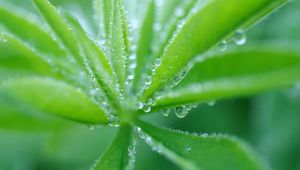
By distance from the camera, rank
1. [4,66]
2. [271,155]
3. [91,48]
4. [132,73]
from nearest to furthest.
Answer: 1. [91,48]
2. [132,73]
3. [4,66]
4. [271,155]

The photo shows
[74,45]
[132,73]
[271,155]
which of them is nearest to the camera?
[74,45]

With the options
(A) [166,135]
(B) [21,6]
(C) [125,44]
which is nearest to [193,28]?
(C) [125,44]

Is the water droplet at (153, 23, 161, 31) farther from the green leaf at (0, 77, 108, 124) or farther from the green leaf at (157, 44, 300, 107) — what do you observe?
the green leaf at (0, 77, 108, 124)

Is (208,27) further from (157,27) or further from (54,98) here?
(54,98)

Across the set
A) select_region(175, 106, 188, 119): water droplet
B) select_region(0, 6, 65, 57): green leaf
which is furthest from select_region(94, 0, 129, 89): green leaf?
select_region(0, 6, 65, 57): green leaf

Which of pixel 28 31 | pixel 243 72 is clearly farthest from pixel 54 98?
pixel 243 72

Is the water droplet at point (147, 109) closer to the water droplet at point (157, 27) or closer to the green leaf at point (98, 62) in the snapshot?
the green leaf at point (98, 62)

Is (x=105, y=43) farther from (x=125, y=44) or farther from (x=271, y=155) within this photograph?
(x=271, y=155)
